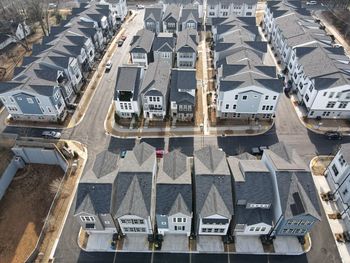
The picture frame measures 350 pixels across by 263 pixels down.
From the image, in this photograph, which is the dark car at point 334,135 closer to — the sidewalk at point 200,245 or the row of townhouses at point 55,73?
the sidewalk at point 200,245

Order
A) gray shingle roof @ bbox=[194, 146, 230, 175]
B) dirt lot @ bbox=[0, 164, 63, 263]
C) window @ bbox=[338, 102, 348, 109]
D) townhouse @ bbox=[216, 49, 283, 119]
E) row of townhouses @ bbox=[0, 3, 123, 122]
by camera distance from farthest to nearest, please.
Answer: row of townhouses @ bbox=[0, 3, 123, 122] → window @ bbox=[338, 102, 348, 109] → townhouse @ bbox=[216, 49, 283, 119] → dirt lot @ bbox=[0, 164, 63, 263] → gray shingle roof @ bbox=[194, 146, 230, 175]

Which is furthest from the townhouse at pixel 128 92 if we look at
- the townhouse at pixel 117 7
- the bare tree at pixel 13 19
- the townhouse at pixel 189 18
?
the townhouse at pixel 117 7

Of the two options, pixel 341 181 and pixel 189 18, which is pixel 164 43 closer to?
pixel 189 18

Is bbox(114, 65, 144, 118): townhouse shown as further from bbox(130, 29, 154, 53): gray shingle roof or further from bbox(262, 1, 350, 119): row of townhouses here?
bbox(262, 1, 350, 119): row of townhouses

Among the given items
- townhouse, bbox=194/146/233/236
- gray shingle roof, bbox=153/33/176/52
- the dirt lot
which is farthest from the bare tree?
townhouse, bbox=194/146/233/236

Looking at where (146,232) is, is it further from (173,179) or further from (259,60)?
(259,60)

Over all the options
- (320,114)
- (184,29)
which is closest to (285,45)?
(320,114)

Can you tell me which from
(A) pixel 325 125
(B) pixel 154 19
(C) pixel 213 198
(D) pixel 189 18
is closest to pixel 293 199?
(C) pixel 213 198
